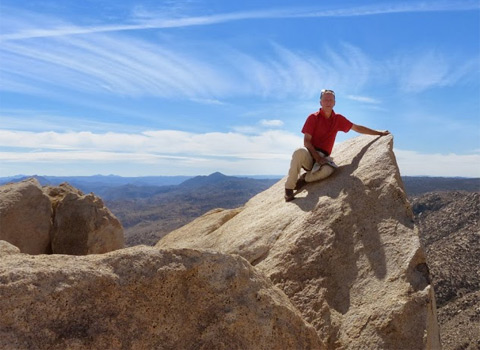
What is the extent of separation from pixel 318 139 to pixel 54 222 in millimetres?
8374

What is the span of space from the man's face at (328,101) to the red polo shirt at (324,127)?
24 centimetres

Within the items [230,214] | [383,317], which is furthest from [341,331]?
[230,214]

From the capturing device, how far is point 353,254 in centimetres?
774

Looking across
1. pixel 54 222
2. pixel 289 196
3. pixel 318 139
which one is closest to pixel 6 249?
pixel 289 196

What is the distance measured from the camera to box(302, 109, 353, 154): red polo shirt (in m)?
10.4

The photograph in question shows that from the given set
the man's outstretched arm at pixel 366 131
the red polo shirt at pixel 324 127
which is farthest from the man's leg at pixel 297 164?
the man's outstretched arm at pixel 366 131

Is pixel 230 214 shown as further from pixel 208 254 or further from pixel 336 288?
pixel 208 254

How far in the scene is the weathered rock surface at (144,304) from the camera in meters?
4.66

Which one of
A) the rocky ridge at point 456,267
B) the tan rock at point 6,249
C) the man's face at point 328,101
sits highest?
the man's face at point 328,101

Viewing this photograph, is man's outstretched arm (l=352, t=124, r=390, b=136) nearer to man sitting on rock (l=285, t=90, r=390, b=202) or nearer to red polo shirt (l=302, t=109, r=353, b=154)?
man sitting on rock (l=285, t=90, r=390, b=202)

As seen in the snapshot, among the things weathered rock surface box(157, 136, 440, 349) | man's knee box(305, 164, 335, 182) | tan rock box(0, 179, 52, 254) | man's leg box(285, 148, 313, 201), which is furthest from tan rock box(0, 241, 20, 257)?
tan rock box(0, 179, 52, 254)

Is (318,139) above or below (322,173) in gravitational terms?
above

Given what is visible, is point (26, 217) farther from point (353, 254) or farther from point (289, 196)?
point (353, 254)

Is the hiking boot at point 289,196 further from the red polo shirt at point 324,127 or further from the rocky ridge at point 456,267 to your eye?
the rocky ridge at point 456,267
